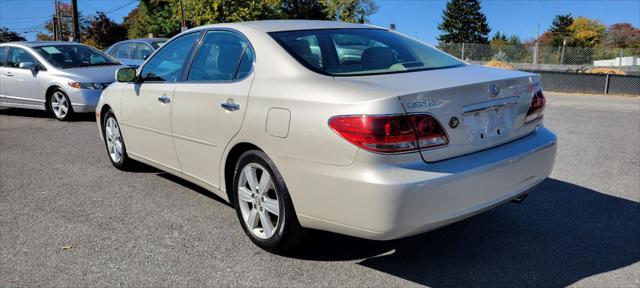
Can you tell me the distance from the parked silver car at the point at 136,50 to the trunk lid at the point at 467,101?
11.1 meters

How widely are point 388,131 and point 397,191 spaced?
31 cm

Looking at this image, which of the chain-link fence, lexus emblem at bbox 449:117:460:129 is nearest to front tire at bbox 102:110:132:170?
lexus emblem at bbox 449:117:460:129

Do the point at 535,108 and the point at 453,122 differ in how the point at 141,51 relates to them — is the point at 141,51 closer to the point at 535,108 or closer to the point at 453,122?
the point at 535,108

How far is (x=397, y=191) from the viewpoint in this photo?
2680 mm

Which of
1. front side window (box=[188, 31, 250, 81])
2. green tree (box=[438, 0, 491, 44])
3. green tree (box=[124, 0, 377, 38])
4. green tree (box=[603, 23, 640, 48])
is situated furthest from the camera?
green tree (box=[438, 0, 491, 44])

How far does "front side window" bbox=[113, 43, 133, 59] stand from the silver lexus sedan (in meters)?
10.2

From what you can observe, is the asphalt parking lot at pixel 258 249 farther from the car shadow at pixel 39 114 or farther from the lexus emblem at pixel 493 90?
the car shadow at pixel 39 114

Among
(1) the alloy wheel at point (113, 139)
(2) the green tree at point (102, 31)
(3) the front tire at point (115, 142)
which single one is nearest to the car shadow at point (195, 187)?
(3) the front tire at point (115, 142)

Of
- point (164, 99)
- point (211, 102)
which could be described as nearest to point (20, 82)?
point (164, 99)

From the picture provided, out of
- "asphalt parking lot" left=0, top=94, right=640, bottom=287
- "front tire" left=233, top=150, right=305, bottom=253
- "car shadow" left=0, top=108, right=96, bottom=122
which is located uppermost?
"front tire" left=233, top=150, right=305, bottom=253

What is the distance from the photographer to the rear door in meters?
3.61

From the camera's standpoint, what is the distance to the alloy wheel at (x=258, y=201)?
3387mm

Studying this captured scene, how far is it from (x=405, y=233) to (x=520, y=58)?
24.0 metres

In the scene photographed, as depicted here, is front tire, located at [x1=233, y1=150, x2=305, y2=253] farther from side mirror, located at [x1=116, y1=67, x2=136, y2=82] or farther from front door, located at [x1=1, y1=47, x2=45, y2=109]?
front door, located at [x1=1, y1=47, x2=45, y2=109]
